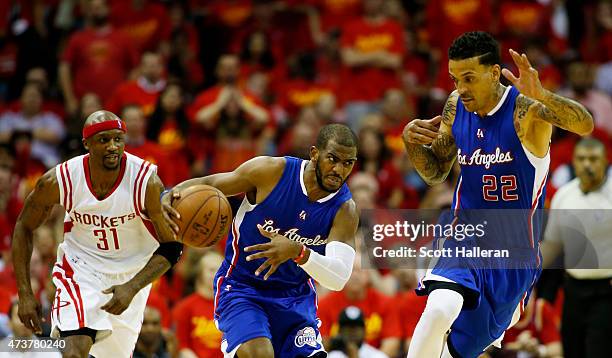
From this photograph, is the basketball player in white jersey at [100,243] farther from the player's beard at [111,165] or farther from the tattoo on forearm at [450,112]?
the tattoo on forearm at [450,112]

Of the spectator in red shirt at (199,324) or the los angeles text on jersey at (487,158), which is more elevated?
the los angeles text on jersey at (487,158)

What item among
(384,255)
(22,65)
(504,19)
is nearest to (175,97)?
(22,65)

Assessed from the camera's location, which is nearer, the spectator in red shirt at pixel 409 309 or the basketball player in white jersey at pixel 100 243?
the basketball player in white jersey at pixel 100 243

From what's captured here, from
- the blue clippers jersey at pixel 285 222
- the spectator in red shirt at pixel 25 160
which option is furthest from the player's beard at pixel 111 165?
the spectator in red shirt at pixel 25 160

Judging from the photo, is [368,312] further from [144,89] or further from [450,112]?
[144,89]

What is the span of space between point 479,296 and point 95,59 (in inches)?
341

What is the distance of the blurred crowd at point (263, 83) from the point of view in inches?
469

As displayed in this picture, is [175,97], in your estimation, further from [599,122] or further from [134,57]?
[599,122]

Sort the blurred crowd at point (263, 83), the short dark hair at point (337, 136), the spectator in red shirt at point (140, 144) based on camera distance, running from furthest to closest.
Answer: the spectator in red shirt at point (140, 144) < the blurred crowd at point (263, 83) < the short dark hair at point (337, 136)

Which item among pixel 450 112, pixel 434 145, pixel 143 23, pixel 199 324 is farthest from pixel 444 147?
pixel 143 23

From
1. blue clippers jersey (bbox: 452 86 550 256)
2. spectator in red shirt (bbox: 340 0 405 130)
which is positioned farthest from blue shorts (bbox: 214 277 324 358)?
spectator in red shirt (bbox: 340 0 405 130)

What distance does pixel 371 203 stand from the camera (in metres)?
12.2

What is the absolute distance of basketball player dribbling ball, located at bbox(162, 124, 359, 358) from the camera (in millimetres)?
7387

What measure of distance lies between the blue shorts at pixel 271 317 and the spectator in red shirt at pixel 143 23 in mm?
8242
